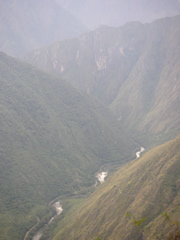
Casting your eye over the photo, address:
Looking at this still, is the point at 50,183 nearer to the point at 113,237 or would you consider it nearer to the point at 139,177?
the point at 139,177

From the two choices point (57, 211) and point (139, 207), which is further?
point (57, 211)

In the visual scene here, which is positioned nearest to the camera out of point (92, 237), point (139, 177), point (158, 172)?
point (92, 237)

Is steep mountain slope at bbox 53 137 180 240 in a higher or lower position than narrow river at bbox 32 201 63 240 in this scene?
lower

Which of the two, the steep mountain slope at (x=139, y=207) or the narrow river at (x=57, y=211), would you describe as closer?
the steep mountain slope at (x=139, y=207)

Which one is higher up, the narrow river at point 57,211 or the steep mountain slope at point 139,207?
the narrow river at point 57,211

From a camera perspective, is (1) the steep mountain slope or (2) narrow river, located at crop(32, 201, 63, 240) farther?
(2) narrow river, located at crop(32, 201, 63, 240)

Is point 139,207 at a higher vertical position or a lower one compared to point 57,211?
lower

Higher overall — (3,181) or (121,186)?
(3,181)

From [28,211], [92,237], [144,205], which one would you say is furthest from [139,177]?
[28,211]
